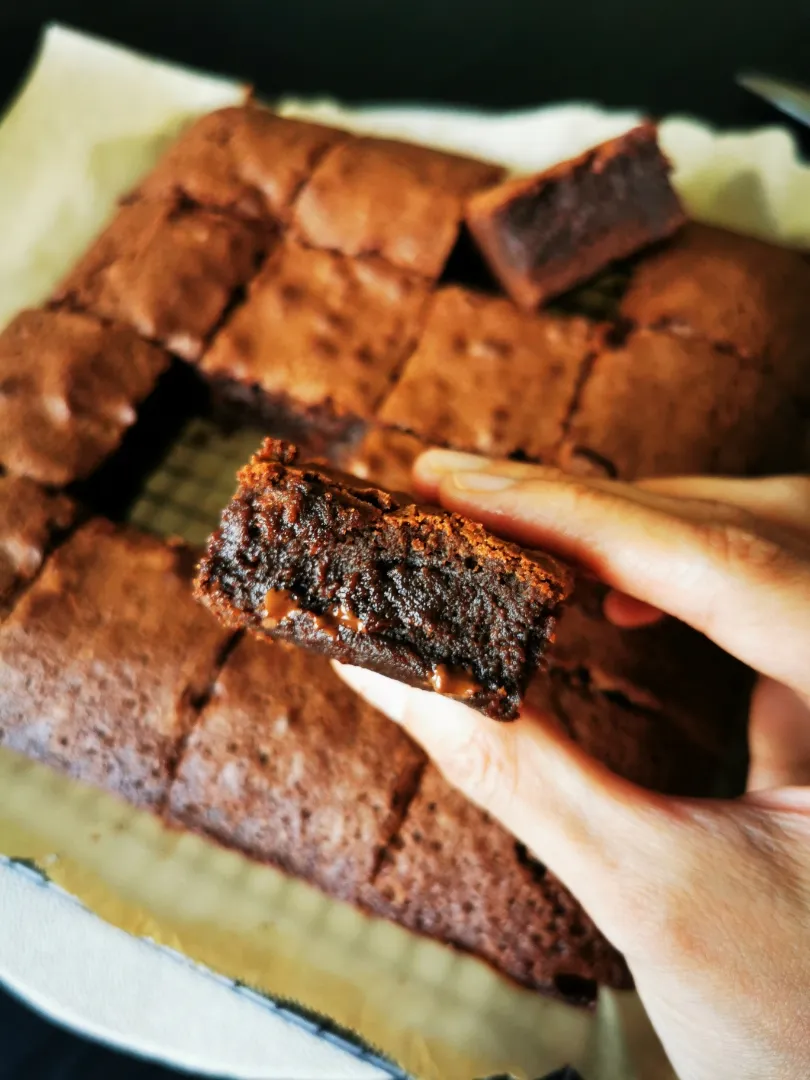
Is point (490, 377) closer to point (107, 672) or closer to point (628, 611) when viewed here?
point (628, 611)

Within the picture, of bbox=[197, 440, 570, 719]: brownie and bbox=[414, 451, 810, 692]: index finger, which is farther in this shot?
bbox=[414, 451, 810, 692]: index finger

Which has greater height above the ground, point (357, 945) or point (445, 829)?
point (445, 829)

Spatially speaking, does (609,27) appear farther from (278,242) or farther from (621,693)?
(621,693)

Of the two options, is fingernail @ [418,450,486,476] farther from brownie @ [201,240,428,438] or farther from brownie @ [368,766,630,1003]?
brownie @ [368,766,630,1003]

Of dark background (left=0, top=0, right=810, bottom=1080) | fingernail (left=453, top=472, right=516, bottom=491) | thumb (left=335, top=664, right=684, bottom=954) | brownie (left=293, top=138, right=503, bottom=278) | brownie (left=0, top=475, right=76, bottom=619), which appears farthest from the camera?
dark background (left=0, top=0, right=810, bottom=1080)

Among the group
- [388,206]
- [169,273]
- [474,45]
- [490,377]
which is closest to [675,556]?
[490,377]

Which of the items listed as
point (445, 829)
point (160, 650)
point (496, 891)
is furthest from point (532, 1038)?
point (160, 650)

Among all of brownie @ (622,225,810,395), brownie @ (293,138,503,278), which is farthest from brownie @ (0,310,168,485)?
brownie @ (622,225,810,395)
